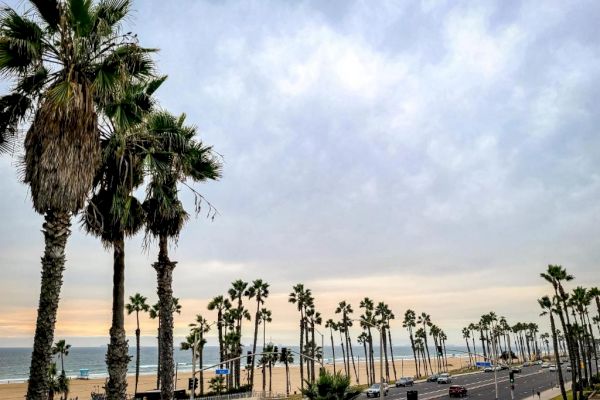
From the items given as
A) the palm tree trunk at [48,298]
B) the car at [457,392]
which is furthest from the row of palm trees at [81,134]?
the car at [457,392]

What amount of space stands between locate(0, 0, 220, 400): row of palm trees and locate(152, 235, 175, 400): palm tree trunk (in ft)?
9.08

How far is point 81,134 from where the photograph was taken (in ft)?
39.9

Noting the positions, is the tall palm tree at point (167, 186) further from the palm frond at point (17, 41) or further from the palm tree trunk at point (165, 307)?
the palm frond at point (17, 41)

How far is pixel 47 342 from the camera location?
10.6 metres

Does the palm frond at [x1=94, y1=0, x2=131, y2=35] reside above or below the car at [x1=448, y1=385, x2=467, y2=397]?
above

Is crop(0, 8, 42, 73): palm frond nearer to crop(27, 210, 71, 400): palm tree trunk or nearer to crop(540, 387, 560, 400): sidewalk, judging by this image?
crop(27, 210, 71, 400): palm tree trunk

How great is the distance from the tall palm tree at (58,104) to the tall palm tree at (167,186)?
3126 millimetres

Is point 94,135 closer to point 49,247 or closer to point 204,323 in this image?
point 49,247

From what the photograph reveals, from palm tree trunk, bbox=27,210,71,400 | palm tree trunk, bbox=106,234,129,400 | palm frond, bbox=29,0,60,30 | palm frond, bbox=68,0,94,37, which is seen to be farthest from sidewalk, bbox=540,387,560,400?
palm frond, bbox=29,0,60,30

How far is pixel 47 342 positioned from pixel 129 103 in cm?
661

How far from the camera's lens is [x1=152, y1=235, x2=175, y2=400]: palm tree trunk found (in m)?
17.5

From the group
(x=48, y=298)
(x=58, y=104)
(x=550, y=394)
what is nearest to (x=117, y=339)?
(x=48, y=298)

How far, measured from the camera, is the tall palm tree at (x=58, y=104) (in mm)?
11148

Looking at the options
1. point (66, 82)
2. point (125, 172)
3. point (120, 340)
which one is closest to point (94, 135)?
point (66, 82)
